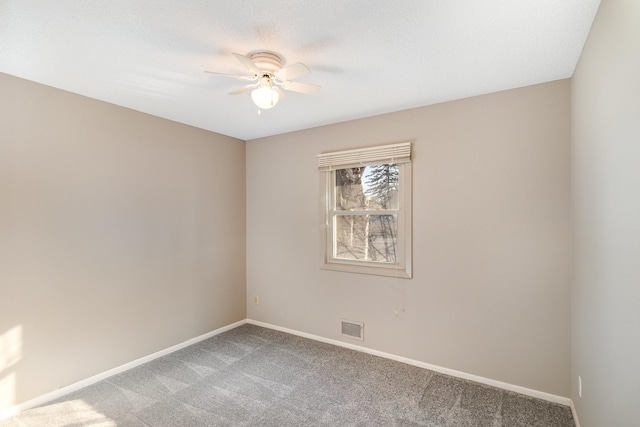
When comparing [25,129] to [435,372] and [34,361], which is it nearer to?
[34,361]

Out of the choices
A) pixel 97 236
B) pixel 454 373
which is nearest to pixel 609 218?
pixel 454 373

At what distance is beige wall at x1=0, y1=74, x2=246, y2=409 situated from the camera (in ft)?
7.70

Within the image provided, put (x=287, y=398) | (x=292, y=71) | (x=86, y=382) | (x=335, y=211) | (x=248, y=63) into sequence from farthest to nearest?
(x=335, y=211), (x=86, y=382), (x=287, y=398), (x=292, y=71), (x=248, y=63)

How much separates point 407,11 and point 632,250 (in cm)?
148

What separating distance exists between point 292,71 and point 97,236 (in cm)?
231

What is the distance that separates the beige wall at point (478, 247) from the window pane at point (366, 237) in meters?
0.23

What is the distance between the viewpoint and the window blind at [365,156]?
3.07 metres

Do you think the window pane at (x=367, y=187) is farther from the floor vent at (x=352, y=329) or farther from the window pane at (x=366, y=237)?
the floor vent at (x=352, y=329)

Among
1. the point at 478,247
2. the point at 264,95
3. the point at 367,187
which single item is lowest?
the point at 478,247

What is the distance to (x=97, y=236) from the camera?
110 inches

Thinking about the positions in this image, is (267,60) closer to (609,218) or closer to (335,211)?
(335,211)

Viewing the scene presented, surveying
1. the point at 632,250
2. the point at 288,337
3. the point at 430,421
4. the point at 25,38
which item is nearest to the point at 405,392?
the point at 430,421

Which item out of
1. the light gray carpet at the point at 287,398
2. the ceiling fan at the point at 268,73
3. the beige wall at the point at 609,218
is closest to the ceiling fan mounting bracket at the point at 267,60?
the ceiling fan at the point at 268,73

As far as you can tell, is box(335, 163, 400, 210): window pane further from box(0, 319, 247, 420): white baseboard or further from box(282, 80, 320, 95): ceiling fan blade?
box(0, 319, 247, 420): white baseboard
